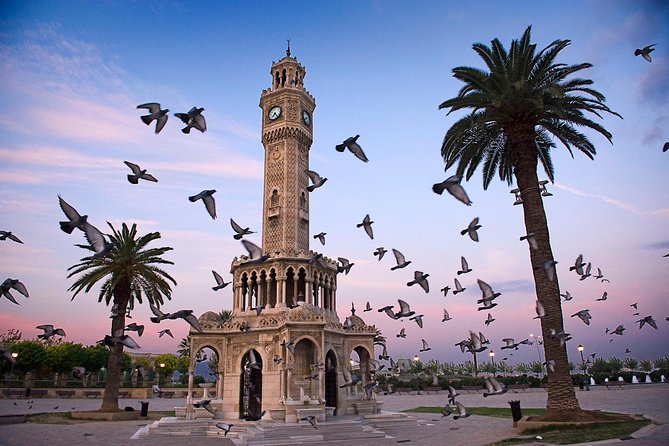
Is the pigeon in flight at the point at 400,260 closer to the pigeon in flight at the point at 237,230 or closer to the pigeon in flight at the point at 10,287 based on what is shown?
the pigeon in flight at the point at 237,230

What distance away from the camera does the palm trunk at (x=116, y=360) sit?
96.1 ft

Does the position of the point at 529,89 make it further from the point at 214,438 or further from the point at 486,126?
the point at 214,438

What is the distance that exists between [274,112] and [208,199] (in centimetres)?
2597

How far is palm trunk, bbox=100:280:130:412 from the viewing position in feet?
96.1

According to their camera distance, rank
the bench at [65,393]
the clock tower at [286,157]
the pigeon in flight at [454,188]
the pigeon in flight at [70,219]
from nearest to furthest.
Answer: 1. the pigeon in flight at [70,219]
2. the pigeon in flight at [454,188]
3. the clock tower at [286,157]
4. the bench at [65,393]

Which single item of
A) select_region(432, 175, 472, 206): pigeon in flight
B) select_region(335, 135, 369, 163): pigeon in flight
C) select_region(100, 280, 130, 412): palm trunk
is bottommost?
select_region(100, 280, 130, 412): palm trunk

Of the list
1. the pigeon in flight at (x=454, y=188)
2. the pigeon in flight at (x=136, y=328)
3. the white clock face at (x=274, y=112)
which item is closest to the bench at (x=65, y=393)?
the white clock face at (x=274, y=112)

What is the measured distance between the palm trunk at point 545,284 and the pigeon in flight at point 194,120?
14.2 meters

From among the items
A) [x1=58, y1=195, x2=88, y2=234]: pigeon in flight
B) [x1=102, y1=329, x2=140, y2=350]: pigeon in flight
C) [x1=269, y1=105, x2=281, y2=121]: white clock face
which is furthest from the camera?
[x1=269, y1=105, x2=281, y2=121]: white clock face

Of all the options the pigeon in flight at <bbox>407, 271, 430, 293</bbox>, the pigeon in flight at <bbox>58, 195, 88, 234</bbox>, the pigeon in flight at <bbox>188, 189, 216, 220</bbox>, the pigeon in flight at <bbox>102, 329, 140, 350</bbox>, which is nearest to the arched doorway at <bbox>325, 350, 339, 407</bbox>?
the pigeon in flight at <bbox>407, 271, 430, 293</bbox>

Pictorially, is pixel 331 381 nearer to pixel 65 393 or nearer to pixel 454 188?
pixel 454 188

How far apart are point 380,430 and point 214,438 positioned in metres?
8.63

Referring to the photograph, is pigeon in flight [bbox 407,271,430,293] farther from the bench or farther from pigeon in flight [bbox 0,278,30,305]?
the bench

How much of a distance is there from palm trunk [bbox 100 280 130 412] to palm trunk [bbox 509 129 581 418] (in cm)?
2462
